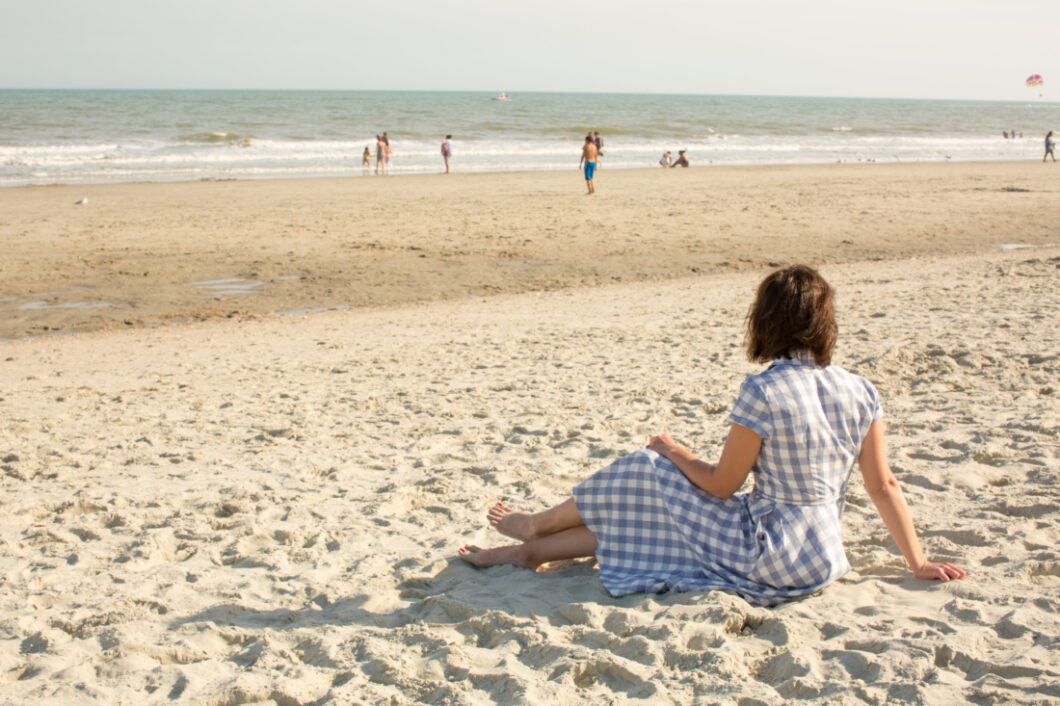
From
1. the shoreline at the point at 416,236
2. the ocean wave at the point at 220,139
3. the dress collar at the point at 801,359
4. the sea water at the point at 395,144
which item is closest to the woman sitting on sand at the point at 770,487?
the dress collar at the point at 801,359

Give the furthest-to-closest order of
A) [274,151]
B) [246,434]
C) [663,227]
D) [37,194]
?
1. [274,151]
2. [37,194]
3. [663,227]
4. [246,434]

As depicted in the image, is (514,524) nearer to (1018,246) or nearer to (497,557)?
(497,557)

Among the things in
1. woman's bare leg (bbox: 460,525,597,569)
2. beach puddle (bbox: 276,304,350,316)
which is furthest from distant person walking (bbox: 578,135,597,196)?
woman's bare leg (bbox: 460,525,597,569)

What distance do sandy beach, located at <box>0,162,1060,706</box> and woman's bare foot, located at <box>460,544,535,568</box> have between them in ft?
0.21

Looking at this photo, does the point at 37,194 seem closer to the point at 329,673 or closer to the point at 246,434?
the point at 246,434

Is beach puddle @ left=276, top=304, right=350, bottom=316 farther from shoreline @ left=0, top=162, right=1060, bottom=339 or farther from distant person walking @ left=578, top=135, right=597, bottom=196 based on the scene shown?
distant person walking @ left=578, top=135, right=597, bottom=196

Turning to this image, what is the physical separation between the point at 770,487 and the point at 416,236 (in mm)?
11455

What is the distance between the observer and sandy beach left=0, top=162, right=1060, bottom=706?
2.74m

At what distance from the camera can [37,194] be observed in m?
19.0

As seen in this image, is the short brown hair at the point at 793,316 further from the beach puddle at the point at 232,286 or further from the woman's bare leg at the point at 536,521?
the beach puddle at the point at 232,286

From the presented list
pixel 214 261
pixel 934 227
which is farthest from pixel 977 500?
pixel 934 227

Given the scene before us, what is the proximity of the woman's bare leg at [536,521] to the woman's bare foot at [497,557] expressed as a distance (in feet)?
0.19

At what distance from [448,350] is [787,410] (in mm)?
4941

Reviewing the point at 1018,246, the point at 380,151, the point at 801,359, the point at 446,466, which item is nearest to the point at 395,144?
the point at 380,151
